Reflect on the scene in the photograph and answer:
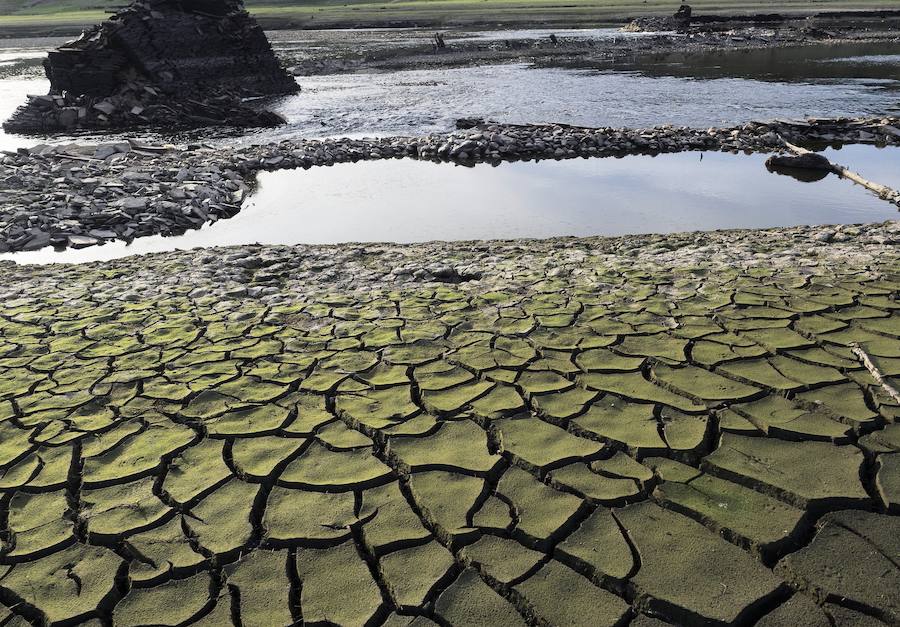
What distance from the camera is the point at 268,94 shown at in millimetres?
22969

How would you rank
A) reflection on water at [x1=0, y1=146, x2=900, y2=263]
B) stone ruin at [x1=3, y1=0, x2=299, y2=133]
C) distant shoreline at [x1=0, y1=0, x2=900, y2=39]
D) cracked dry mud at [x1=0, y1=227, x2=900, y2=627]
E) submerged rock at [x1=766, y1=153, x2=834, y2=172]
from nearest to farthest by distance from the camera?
1. cracked dry mud at [x1=0, y1=227, x2=900, y2=627]
2. reflection on water at [x1=0, y1=146, x2=900, y2=263]
3. submerged rock at [x1=766, y1=153, x2=834, y2=172]
4. stone ruin at [x1=3, y1=0, x2=299, y2=133]
5. distant shoreline at [x1=0, y1=0, x2=900, y2=39]

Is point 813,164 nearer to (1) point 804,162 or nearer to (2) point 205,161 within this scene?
(1) point 804,162

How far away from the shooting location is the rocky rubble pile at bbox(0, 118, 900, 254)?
28.0 ft

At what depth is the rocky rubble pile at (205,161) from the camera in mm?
8547

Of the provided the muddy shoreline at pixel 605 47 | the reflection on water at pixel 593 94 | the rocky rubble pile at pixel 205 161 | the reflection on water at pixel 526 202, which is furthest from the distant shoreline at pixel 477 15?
the reflection on water at pixel 526 202

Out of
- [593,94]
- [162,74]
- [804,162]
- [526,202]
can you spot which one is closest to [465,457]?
[526,202]

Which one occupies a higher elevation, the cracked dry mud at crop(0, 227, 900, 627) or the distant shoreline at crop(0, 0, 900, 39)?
A: the distant shoreline at crop(0, 0, 900, 39)

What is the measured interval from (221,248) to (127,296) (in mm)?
1936

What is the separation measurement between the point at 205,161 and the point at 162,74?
36.3 feet

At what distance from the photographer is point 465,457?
2.90 meters

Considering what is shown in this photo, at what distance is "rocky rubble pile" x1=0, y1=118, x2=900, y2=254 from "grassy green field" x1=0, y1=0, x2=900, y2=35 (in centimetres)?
3935

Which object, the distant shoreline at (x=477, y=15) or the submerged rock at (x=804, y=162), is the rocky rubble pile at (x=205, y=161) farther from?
the distant shoreline at (x=477, y=15)

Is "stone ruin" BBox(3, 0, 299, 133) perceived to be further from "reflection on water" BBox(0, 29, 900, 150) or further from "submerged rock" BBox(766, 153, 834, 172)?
"submerged rock" BBox(766, 153, 834, 172)

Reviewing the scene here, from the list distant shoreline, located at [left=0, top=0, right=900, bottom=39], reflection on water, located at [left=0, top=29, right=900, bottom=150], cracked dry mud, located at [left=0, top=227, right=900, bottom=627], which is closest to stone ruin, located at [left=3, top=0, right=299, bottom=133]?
reflection on water, located at [left=0, top=29, right=900, bottom=150]
